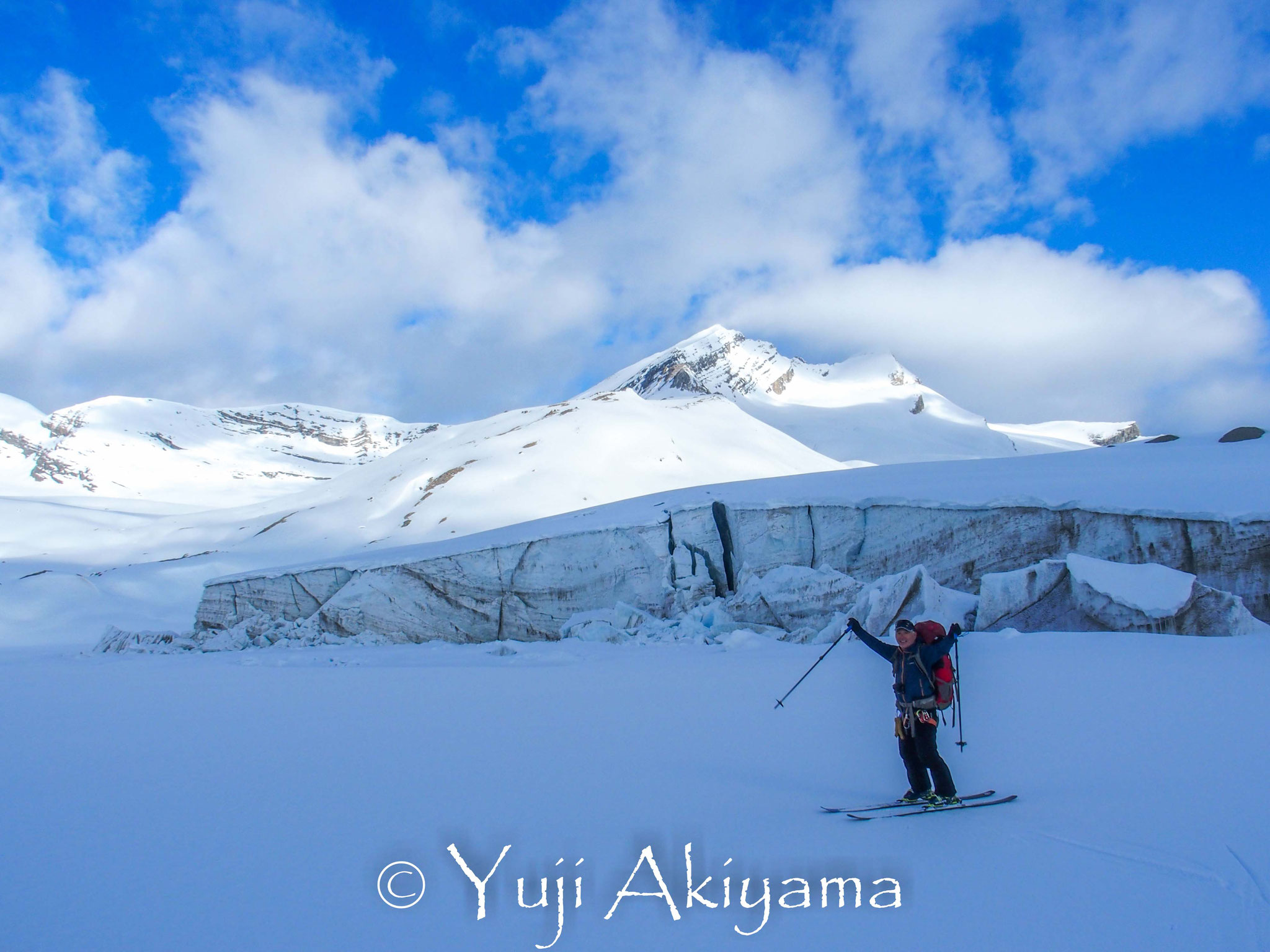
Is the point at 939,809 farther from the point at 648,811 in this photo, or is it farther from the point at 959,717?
the point at 648,811

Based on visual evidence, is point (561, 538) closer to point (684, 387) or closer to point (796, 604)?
point (796, 604)

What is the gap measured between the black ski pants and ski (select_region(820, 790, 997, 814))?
0.32 feet

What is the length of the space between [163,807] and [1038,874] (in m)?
3.72

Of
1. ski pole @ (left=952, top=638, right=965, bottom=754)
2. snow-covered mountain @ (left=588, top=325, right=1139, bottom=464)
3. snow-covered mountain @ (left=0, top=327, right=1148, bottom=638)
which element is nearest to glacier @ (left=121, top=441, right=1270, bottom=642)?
ski pole @ (left=952, top=638, right=965, bottom=754)

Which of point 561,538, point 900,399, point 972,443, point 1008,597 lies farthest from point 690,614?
point 900,399

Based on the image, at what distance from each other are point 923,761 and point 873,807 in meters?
0.33

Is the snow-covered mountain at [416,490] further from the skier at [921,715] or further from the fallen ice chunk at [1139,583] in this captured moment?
the skier at [921,715]

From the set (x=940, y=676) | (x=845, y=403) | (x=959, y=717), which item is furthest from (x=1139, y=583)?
(x=845, y=403)

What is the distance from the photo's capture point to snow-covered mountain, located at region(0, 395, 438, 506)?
75.6 m

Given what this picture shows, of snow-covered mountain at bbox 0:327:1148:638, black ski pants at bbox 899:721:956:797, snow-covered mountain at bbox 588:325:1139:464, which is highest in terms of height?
snow-covered mountain at bbox 588:325:1139:464

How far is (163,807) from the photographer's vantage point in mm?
3395

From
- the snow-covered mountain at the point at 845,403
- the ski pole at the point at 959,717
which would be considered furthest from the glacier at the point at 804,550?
the snow-covered mountain at the point at 845,403

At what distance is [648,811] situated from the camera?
331 cm

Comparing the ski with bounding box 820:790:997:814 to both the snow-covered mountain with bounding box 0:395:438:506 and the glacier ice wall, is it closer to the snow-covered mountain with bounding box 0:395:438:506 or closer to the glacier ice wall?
the glacier ice wall
